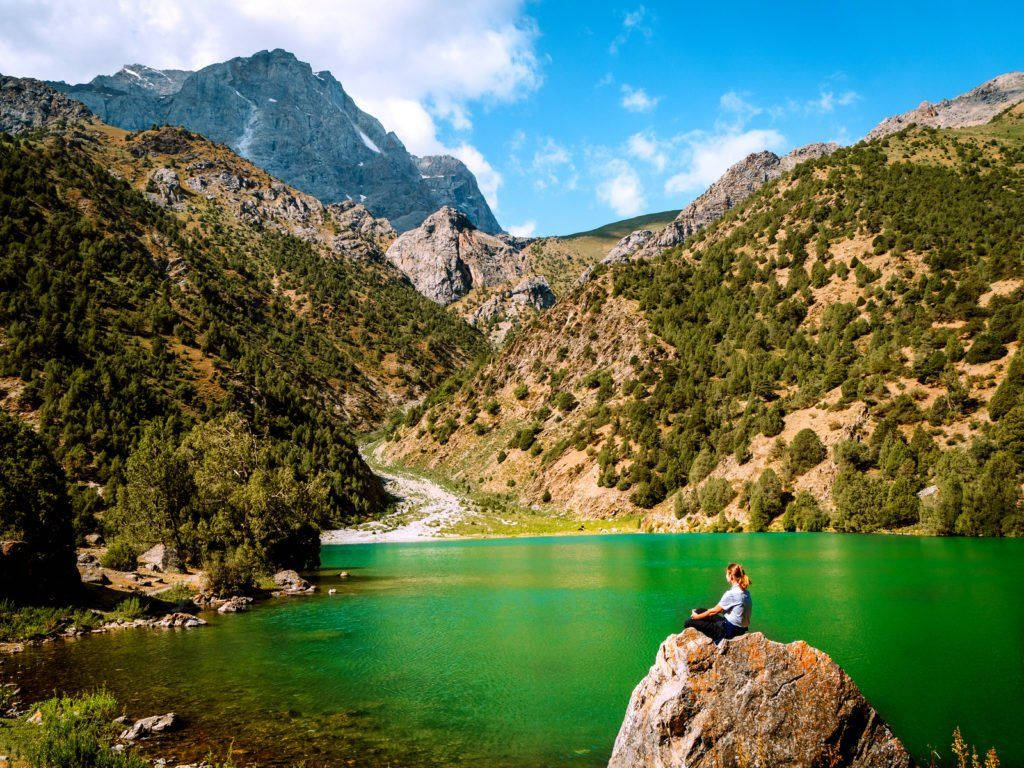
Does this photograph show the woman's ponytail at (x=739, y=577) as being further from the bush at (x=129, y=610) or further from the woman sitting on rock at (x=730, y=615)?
the bush at (x=129, y=610)

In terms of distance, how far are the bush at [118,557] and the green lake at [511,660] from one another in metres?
14.0

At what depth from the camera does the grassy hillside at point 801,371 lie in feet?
277

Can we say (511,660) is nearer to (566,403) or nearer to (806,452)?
(806,452)

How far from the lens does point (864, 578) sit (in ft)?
141

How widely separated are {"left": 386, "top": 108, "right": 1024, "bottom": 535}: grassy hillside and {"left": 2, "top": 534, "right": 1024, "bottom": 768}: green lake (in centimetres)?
3616

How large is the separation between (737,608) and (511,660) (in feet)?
52.1

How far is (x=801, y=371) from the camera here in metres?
116

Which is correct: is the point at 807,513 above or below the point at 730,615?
→ below

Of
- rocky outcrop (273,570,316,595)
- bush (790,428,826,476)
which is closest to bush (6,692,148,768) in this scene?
rocky outcrop (273,570,316,595)

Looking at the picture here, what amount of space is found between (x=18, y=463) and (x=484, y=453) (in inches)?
4947

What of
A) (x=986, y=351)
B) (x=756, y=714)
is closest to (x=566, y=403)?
(x=986, y=351)

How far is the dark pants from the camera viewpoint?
13.5m

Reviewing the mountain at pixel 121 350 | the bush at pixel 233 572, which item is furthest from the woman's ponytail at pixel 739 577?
the mountain at pixel 121 350

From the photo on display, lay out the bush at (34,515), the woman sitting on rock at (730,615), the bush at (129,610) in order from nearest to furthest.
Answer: the woman sitting on rock at (730,615) → the bush at (34,515) → the bush at (129,610)
